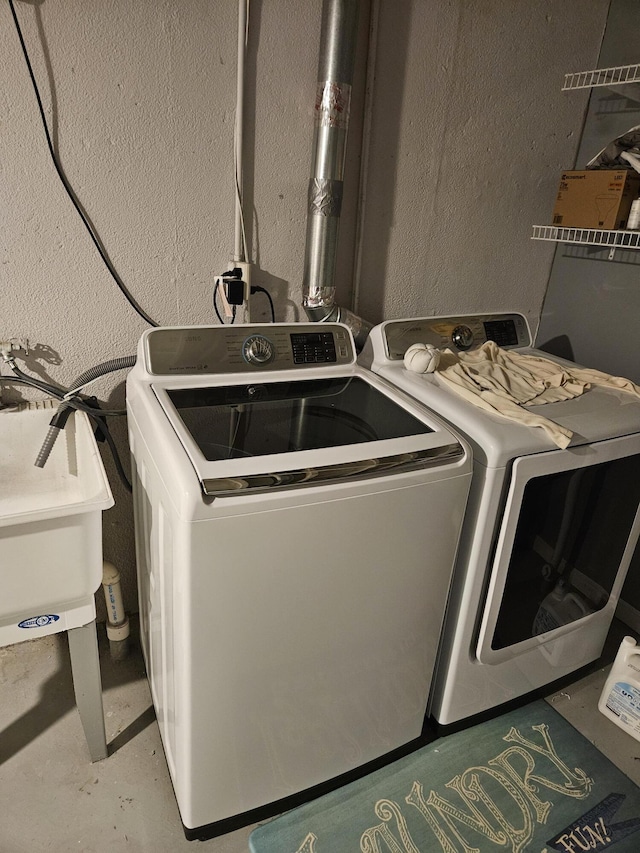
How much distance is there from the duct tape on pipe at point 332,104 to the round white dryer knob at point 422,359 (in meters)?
0.63

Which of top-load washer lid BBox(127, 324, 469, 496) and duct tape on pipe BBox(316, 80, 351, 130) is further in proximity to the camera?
duct tape on pipe BBox(316, 80, 351, 130)

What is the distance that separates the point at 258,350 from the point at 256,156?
55 cm

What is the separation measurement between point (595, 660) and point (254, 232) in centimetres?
169

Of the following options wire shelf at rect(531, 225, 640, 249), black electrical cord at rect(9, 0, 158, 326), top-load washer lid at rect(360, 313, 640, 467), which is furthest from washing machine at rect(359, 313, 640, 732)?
black electrical cord at rect(9, 0, 158, 326)

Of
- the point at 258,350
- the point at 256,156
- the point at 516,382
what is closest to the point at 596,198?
the point at 516,382

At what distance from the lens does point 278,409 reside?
1.36 m

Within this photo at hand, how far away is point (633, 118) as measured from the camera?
6.07 ft

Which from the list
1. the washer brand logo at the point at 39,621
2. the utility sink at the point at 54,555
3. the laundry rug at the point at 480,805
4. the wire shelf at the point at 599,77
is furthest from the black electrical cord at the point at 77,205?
the wire shelf at the point at 599,77

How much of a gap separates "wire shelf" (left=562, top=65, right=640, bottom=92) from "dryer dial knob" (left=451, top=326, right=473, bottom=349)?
2.70 ft

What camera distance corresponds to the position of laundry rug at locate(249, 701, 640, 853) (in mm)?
1323

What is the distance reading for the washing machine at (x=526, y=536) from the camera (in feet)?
4.14

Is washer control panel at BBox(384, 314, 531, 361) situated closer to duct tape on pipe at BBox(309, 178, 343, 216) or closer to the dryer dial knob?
the dryer dial knob

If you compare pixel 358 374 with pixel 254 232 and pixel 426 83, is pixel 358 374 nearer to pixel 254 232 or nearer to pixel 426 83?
pixel 254 232

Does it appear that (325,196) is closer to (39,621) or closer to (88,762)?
(39,621)
